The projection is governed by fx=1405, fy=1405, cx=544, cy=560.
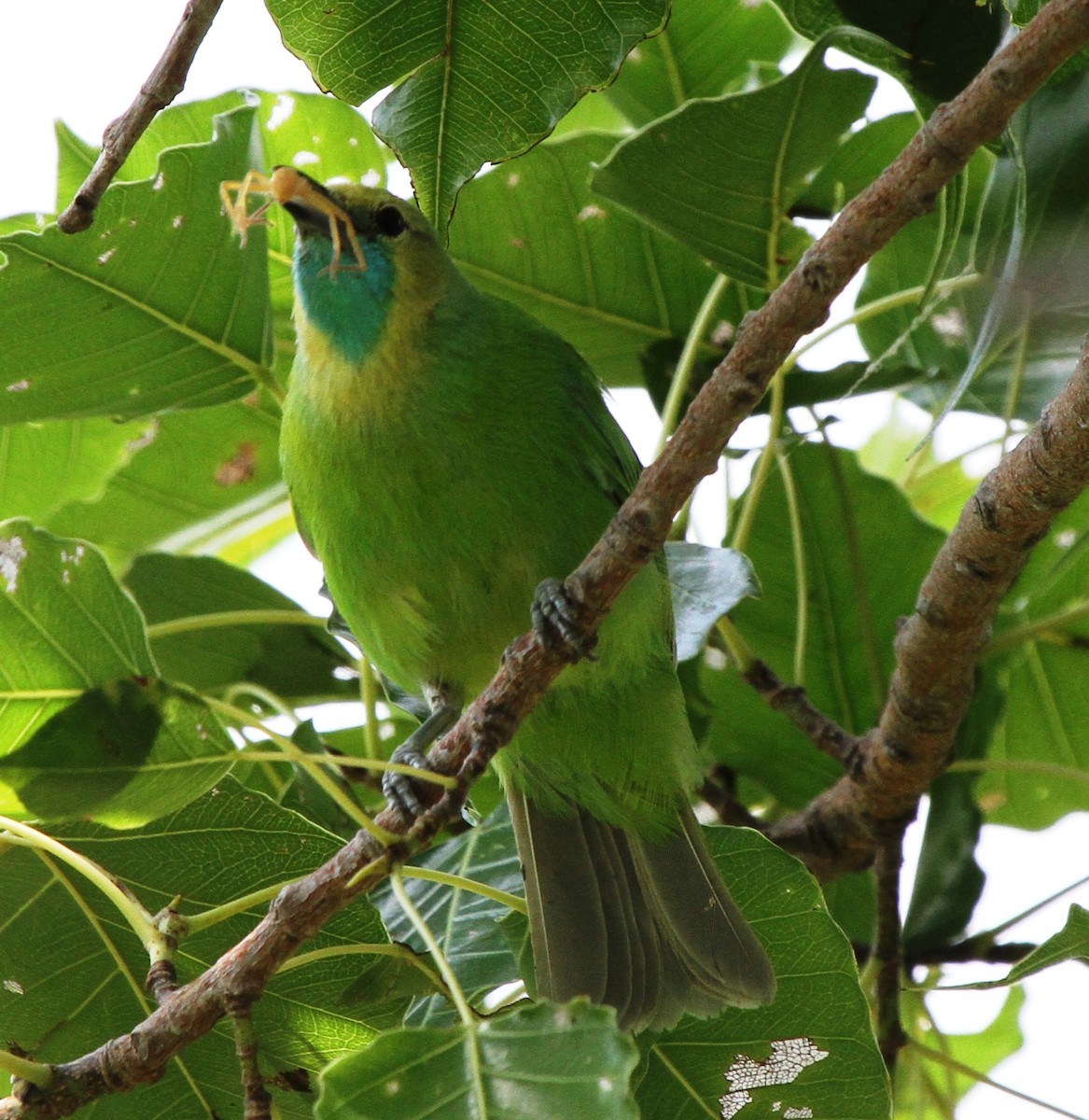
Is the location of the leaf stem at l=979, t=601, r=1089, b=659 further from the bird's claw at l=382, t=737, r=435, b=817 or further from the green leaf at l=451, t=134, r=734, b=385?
the bird's claw at l=382, t=737, r=435, b=817

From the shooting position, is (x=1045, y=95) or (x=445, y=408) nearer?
(x=1045, y=95)

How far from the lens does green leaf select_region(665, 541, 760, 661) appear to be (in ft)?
6.79

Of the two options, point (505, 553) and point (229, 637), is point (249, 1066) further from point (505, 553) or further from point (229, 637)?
point (229, 637)

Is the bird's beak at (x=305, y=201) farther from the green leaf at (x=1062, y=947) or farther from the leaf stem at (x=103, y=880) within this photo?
the green leaf at (x=1062, y=947)

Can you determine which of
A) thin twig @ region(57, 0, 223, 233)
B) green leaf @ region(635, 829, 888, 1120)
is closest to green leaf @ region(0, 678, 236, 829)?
thin twig @ region(57, 0, 223, 233)

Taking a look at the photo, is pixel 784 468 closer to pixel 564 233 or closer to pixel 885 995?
pixel 564 233

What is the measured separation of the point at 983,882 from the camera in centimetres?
249

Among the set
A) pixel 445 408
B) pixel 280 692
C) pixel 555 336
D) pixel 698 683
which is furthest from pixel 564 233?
pixel 280 692

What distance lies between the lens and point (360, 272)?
2.48 m

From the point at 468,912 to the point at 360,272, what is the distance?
1.11 meters

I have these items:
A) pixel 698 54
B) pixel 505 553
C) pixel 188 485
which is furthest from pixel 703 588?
pixel 188 485

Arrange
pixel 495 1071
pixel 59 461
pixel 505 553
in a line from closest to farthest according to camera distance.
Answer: pixel 495 1071, pixel 505 553, pixel 59 461

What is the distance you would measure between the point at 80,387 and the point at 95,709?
79cm

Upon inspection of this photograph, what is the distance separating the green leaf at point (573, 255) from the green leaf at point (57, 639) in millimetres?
1078
